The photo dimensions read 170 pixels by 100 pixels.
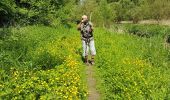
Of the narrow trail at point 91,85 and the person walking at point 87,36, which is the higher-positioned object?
the person walking at point 87,36

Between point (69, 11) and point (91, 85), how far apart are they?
26729 mm

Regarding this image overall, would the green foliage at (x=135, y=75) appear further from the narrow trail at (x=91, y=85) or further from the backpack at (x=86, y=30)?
the backpack at (x=86, y=30)

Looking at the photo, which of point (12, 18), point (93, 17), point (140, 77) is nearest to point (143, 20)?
point (93, 17)

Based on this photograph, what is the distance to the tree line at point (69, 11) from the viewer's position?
27609mm

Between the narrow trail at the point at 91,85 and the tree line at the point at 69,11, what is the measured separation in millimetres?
7621

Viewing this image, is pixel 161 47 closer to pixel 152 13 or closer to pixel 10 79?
pixel 10 79

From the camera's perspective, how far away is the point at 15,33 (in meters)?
15.3

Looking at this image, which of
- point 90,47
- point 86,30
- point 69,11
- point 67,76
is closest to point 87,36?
point 86,30

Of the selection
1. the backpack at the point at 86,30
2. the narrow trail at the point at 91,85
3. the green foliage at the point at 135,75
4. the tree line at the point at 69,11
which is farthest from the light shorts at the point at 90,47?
the tree line at the point at 69,11

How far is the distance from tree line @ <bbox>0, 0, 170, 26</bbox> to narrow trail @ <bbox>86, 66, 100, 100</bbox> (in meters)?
7.62

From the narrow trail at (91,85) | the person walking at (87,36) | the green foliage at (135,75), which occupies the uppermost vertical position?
the person walking at (87,36)

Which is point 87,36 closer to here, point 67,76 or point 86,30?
point 86,30

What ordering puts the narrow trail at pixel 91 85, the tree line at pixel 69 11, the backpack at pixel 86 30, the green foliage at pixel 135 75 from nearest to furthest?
the green foliage at pixel 135 75
the narrow trail at pixel 91 85
the backpack at pixel 86 30
the tree line at pixel 69 11

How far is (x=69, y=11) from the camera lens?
37312 millimetres
